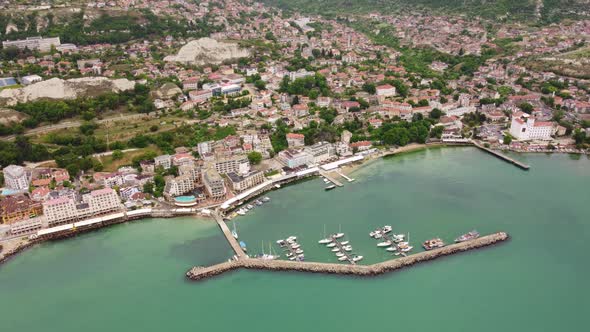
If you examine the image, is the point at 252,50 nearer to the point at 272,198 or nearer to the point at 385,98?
the point at 385,98

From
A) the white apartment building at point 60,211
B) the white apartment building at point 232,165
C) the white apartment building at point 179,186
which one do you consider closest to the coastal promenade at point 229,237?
the white apartment building at point 179,186

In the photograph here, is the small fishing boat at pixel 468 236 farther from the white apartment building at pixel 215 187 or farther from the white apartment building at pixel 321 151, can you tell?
the white apartment building at pixel 215 187

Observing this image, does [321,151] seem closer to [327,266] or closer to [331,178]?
[331,178]

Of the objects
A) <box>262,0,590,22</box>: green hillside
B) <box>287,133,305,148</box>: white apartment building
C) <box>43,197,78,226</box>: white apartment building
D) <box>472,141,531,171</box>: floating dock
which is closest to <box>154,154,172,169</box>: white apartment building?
<box>43,197,78,226</box>: white apartment building

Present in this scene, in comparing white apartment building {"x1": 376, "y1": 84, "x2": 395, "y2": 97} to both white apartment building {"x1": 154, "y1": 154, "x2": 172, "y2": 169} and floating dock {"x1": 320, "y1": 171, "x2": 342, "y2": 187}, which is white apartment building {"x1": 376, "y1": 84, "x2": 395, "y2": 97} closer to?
floating dock {"x1": 320, "y1": 171, "x2": 342, "y2": 187}

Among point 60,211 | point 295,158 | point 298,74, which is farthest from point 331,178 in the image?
point 298,74

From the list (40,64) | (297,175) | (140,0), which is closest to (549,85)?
(297,175)
